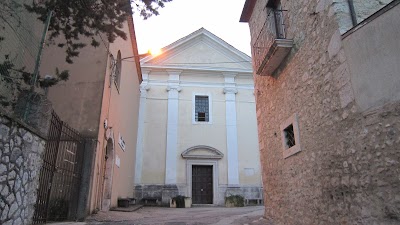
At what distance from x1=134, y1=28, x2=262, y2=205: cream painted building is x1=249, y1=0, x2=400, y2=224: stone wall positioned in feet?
33.4

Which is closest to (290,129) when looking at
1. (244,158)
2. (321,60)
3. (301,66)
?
(301,66)

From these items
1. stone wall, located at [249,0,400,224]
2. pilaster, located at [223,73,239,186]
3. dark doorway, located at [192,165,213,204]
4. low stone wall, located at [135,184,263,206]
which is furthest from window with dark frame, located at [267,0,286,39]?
dark doorway, located at [192,165,213,204]

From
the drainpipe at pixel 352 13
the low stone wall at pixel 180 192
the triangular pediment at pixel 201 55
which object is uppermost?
the triangular pediment at pixel 201 55

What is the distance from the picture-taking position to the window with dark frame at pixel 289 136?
5.80 metres

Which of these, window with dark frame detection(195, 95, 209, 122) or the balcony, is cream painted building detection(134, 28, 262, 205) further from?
the balcony

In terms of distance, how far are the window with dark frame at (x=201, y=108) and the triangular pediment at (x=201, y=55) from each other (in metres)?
2.00

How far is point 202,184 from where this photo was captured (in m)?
16.9

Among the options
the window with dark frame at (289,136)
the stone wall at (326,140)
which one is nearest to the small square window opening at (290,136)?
the window with dark frame at (289,136)

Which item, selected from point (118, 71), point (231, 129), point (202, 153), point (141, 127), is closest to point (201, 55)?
point (231, 129)

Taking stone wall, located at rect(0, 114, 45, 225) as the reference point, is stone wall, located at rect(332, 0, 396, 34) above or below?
above

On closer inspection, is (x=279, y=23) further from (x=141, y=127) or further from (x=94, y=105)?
(x=141, y=127)

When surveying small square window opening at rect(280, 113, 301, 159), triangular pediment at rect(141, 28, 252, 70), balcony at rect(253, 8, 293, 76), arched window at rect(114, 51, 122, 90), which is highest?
triangular pediment at rect(141, 28, 252, 70)

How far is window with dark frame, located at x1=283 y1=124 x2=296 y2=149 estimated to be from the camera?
5.80 m

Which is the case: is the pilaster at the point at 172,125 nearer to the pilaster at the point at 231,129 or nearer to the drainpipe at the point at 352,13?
the pilaster at the point at 231,129
